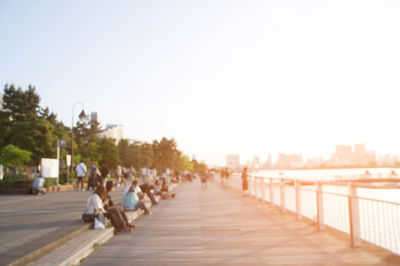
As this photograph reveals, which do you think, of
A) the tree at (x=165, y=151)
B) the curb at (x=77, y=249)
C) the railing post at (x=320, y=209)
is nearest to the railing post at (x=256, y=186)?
the railing post at (x=320, y=209)

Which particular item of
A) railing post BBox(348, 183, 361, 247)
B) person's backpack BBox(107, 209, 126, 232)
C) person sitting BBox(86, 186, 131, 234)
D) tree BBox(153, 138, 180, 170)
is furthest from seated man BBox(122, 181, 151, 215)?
tree BBox(153, 138, 180, 170)

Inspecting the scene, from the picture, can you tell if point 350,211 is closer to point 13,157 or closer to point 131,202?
point 131,202

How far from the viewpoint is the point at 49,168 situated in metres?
22.3

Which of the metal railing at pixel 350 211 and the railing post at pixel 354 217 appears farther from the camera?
the railing post at pixel 354 217

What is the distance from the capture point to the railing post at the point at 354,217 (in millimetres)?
6727

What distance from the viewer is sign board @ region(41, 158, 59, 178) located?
21656mm

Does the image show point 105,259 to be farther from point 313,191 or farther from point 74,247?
point 313,191

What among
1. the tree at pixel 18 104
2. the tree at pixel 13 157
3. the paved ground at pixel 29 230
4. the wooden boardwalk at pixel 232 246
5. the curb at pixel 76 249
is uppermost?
the tree at pixel 18 104

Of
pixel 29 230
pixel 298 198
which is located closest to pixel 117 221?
pixel 29 230

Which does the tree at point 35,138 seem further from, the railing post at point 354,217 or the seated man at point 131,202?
the railing post at point 354,217

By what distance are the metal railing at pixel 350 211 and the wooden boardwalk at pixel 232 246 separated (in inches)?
10.2

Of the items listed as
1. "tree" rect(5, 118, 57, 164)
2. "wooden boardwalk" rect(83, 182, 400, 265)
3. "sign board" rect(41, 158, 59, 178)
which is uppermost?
"tree" rect(5, 118, 57, 164)

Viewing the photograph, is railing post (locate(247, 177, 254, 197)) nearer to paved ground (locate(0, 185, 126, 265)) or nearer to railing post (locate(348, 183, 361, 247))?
paved ground (locate(0, 185, 126, 265))

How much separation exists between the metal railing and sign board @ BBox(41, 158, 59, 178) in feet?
52.3
